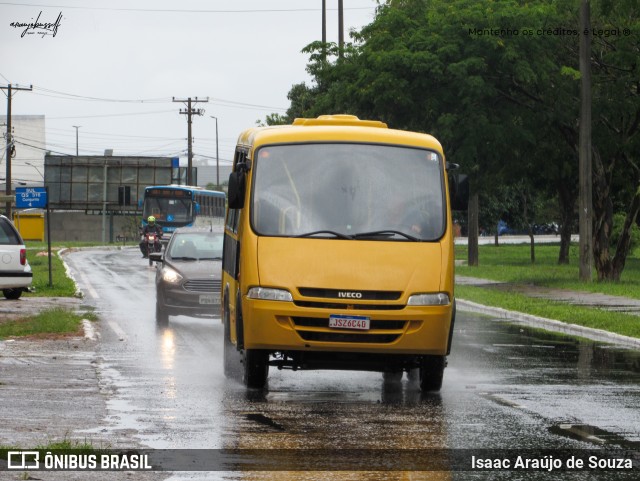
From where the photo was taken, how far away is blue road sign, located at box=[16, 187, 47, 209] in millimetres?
33094

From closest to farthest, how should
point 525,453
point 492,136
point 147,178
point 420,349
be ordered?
point 525,453
point 420,349
point 492,136
point 147,178

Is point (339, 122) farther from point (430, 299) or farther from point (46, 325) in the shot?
point (46, 325)

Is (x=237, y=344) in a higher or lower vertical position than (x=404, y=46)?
lower

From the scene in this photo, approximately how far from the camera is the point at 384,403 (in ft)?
41.2

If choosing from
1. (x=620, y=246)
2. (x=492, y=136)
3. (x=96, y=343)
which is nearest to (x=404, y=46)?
(x=492, y=136)

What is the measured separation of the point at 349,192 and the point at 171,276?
9.04 metres

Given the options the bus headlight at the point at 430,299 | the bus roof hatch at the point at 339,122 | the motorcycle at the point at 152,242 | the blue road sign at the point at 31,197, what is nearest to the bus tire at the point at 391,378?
the bus headlight at the point at 430,299

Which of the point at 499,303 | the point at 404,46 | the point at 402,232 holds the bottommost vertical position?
the point at 499,303

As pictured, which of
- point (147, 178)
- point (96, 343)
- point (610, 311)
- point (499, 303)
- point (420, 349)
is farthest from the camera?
point (147, 178)

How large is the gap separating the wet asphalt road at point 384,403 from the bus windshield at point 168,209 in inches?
1830

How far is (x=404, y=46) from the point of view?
35188 millimetres

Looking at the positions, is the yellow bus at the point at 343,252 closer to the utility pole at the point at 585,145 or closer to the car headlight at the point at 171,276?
the car headlight at the point at 171,276

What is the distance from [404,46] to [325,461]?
2703 centimetres

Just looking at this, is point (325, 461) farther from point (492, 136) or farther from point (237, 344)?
point (492, 136)
